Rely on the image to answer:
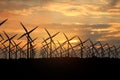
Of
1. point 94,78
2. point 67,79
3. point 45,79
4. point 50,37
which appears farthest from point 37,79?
point 50,37

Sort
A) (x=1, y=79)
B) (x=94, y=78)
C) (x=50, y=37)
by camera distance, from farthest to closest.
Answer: (x=50, y=37) < (x=94, y=78) < (x=1, y=79)

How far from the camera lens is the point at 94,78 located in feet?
173

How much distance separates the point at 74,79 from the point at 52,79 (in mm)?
3246

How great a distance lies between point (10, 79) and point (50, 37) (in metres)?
72.9

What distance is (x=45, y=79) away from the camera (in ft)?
164

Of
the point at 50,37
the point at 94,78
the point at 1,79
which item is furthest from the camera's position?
the point at 50,37

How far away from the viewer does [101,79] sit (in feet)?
169

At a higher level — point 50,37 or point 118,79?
point 118,79

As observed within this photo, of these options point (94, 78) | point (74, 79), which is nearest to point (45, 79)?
point (74, 79)

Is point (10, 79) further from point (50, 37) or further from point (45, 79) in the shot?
point (50, 37)

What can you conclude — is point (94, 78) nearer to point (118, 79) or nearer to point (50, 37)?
point (118, 79)

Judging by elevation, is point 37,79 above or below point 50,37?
above

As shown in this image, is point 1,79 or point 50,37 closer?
point 1,79

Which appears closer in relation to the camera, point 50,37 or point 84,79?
point 84,79
